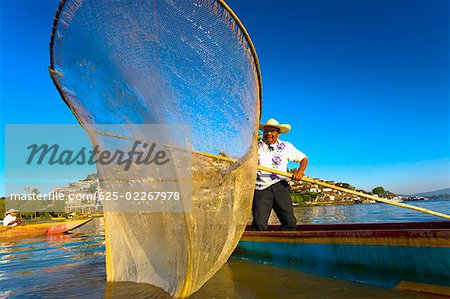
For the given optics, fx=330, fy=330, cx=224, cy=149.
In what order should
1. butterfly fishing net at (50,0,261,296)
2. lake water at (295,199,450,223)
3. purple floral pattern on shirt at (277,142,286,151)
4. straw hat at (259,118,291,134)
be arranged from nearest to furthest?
butterfly fishing net at (50,0,261,296)
straw hat at (259,118,291,134)
purple floral pattern on shirt at (277,142,286,151)
lake water at (295,199,450,223)

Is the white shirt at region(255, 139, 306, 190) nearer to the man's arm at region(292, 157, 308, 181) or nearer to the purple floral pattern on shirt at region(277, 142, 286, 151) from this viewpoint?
the purple floral pattern on shirt at region(277, 142, 286, 151)

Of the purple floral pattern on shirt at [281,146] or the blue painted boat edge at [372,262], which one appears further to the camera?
the purple floral pattern on shirt at [281,146]

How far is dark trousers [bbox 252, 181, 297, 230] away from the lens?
5918 millimetres

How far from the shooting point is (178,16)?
3191mm

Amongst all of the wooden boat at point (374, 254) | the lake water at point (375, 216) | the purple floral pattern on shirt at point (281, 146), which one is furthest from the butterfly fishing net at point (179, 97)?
the lake water at point (375, 216)

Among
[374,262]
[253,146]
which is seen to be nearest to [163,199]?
[253,146]

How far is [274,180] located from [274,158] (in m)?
0.40

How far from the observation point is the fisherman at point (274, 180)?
5.91m

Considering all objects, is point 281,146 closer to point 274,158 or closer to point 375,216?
point 274,158

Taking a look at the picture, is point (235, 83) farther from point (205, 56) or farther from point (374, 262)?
point (374, 262)

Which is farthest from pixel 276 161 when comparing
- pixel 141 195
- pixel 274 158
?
pixel 141 195

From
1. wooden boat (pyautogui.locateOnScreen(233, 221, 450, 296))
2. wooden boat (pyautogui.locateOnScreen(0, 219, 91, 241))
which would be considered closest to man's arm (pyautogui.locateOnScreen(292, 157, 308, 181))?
wooden boat (pyautogui.locateOnScreen(233, 221, 450, 296))

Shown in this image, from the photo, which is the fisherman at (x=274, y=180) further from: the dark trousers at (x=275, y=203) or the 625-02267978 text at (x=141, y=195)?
the 625-02267978 text at (x=141, y=195)

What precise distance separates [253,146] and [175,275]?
1625 mm
